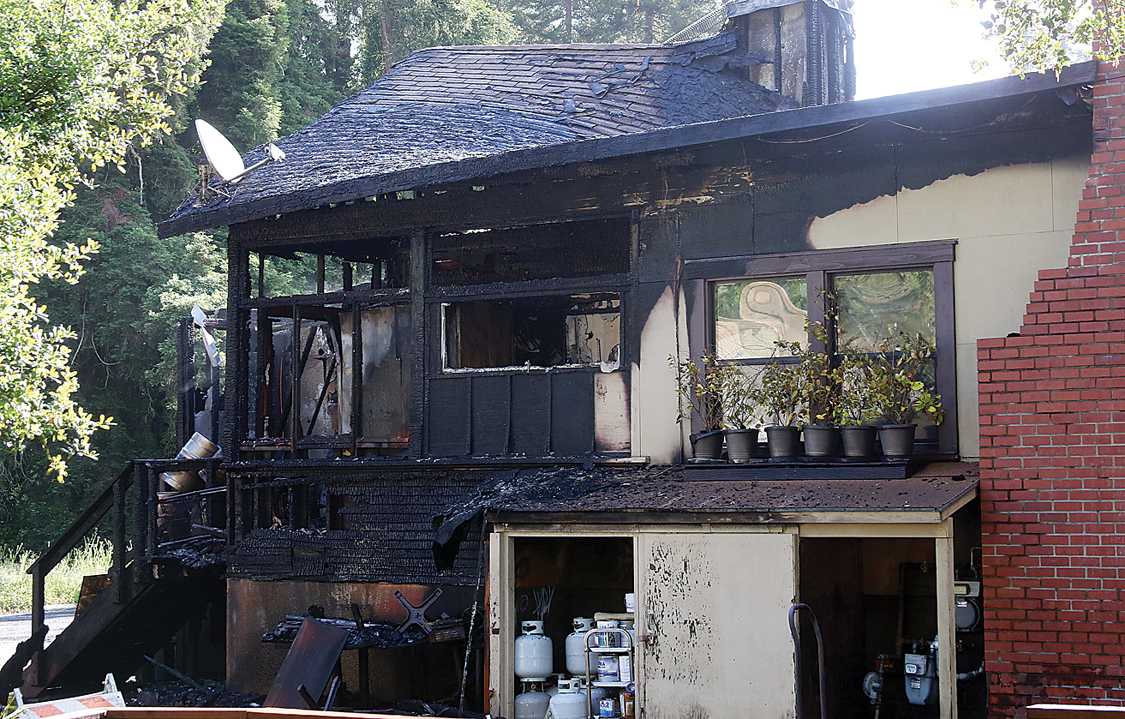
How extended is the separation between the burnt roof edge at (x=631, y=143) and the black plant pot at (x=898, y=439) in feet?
8.63

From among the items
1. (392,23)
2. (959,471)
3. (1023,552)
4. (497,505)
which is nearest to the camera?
(1023,552)

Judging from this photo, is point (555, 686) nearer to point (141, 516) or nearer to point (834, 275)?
point (834, 275)

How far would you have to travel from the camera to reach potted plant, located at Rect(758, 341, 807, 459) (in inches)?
482

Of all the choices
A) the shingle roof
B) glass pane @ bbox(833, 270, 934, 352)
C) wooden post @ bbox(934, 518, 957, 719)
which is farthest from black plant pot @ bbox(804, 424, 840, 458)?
the shingle roof

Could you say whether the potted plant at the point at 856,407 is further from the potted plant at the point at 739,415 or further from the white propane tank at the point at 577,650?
the white propane tank at the point at 577,650

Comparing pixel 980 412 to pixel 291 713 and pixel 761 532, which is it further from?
pixel 291 713

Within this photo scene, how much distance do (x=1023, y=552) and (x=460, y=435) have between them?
6085 millimetres

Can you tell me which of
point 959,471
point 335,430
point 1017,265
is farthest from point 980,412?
point 335,430

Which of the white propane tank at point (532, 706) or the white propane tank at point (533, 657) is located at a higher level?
the white propane tank at point (533, 657)

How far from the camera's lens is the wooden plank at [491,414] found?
14.3 metres

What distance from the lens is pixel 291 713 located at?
9.47 m

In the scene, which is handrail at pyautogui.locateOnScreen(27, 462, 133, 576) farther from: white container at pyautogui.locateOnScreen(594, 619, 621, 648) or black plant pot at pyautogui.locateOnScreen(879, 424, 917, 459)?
black plant pot at pyautogui.locateOnScreen(879, 424, 917, 459)

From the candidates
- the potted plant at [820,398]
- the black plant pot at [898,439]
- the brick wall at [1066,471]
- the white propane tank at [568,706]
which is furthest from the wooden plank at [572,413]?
the brick wall at [1066,471]

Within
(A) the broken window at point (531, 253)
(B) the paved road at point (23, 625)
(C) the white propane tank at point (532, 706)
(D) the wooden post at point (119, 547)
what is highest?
(A) the broken window at point (531, 253)
